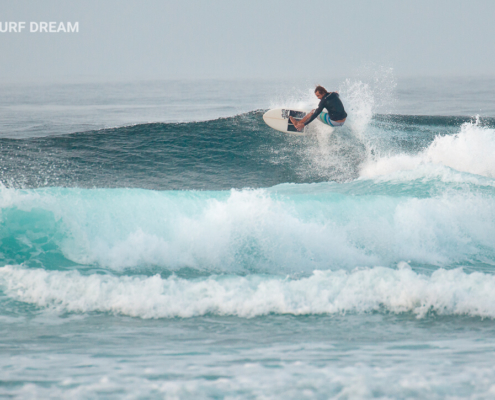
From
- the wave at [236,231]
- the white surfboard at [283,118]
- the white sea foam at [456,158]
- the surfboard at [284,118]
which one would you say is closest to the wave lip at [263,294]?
the wave at [236,231]

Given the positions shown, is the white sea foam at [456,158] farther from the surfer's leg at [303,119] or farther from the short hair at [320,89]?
the short hair at [320,89]

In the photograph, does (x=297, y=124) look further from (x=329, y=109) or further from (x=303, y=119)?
(x=329, y=109)

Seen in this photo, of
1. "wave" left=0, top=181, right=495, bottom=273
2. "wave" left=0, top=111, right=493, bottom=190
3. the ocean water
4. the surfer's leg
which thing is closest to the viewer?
the ocean water

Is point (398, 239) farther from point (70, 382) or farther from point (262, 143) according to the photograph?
point (262, 143)

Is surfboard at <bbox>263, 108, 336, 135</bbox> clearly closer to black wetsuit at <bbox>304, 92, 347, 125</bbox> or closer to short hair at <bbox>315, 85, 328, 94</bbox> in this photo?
black wetsuit at <bbox>304, 92, 347, 125</bbox>

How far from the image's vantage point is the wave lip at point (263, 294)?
351cm

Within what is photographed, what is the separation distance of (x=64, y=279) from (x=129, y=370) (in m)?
1.94

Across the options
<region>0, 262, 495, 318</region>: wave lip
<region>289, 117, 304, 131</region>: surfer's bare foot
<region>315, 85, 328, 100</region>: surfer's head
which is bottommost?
<region>0, 262, 495, 318</region>: wave lip

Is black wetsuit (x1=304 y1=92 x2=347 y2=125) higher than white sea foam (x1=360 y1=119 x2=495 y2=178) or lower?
higher

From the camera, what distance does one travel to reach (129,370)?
8.00 feet

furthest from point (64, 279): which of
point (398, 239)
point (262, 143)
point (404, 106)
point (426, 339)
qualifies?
point (404, 106)

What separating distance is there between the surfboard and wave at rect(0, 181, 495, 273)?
4.38 m

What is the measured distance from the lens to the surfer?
8.74 metres

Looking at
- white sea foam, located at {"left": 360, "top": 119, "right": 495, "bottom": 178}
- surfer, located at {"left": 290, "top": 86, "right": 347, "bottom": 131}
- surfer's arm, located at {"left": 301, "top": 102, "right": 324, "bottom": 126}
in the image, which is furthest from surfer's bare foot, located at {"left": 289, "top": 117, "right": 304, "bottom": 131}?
white sea foam, located at {"left": 360, "top": 119, "right": 495, "bottom": 178}
